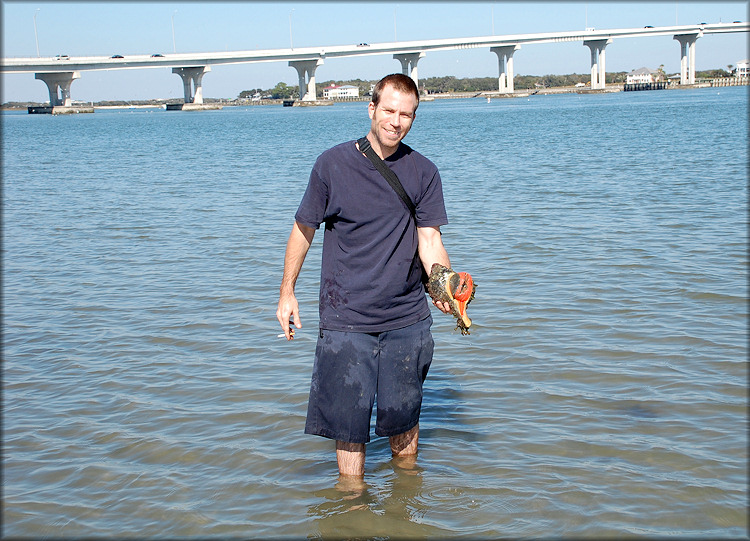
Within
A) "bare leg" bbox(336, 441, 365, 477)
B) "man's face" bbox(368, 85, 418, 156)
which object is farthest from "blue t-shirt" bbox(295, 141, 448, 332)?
"bare leg" bbox(336, 441, 365, 477)

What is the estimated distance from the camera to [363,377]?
3.94 meters

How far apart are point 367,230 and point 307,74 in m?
117

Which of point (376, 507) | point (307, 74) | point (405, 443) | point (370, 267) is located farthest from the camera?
point (307, 74)

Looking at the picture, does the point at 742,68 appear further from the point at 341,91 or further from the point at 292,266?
the point at 292,266

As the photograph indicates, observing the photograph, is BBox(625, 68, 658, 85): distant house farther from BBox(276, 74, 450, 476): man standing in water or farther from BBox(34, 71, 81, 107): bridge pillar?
BBox(276, 74, 450, 476): man standing in water

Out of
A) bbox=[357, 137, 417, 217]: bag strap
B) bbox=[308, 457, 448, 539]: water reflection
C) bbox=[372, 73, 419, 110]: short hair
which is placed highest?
bbox=[372, 73, 419, 110]: short hair

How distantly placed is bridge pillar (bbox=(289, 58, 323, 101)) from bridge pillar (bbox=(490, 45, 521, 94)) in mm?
26636

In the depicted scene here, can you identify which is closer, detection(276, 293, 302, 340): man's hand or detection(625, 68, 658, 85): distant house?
detection(276, 293, 302, 340): man's hand

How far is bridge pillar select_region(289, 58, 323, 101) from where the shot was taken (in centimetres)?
11075

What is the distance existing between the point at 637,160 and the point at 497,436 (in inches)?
788

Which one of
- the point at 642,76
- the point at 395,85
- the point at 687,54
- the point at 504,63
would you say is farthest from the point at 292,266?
the point at 642,76

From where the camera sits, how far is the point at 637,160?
23328 millimetres

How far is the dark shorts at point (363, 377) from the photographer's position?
12.8 feet

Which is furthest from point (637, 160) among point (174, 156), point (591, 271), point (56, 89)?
point (56, 89)
